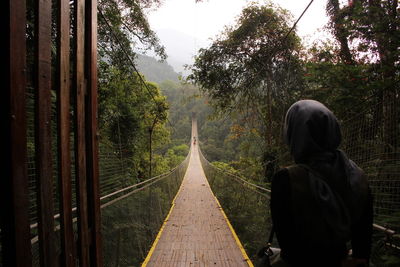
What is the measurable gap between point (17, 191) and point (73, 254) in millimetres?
436

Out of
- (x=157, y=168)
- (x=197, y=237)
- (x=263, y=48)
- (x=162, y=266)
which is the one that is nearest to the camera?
(x=162, y=266)

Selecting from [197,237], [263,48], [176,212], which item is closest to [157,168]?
[176,212]

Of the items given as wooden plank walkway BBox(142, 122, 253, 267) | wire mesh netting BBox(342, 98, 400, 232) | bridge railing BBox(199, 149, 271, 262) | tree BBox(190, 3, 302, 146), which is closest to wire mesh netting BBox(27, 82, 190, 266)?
wooden plank walkway BBox(142, 122, 253, 267)

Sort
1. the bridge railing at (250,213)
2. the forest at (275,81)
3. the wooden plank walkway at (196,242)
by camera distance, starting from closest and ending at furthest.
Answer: the forest at (275,81) < the wooden plank walkway at (196,242) < the bridge railing at (250,213)

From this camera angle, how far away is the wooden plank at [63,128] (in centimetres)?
90

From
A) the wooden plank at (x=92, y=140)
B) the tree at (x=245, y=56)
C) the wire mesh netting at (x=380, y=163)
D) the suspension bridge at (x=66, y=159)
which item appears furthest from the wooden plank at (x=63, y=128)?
the tree at (x=245, y=56)

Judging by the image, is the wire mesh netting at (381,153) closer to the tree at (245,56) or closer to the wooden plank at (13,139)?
the wooden plank at (13,139)

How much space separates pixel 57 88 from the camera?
906 mm

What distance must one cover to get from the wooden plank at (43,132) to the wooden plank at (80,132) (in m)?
0.19

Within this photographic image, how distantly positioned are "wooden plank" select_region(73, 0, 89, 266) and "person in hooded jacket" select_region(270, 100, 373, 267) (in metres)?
0.73

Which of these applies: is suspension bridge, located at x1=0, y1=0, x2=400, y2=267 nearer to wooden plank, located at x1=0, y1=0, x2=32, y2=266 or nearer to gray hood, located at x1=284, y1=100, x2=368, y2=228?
wooden plank, located at x1=0, y1=0, x2=32, y2=266

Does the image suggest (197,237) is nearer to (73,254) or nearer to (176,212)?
(176,212)

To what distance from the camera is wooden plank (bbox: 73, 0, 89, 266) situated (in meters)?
1.03

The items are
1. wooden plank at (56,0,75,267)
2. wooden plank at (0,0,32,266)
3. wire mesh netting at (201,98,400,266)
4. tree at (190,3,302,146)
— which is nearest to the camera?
wooden plank at (0,0,32,266)
